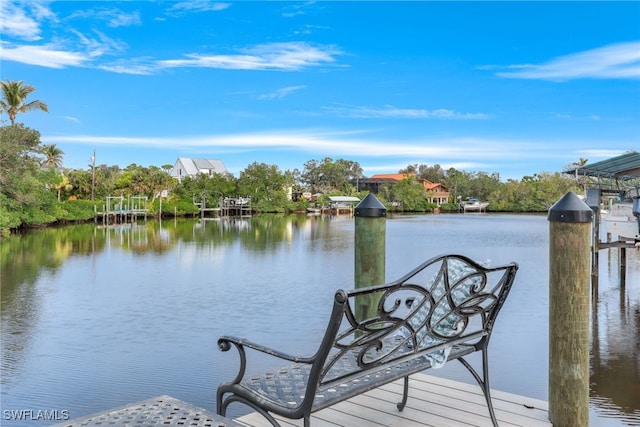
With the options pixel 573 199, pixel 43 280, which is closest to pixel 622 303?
pixel 573 199

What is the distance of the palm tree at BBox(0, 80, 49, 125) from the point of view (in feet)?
117

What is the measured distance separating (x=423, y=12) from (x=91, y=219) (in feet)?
81.3

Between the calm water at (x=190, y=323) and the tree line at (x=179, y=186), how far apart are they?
11.1m

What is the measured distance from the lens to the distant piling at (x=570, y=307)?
295 centimetres

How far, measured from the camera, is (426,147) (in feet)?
247

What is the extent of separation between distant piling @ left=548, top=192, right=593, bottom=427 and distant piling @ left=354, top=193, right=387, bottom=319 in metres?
1.31

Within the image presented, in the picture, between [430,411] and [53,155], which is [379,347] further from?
[53,155]

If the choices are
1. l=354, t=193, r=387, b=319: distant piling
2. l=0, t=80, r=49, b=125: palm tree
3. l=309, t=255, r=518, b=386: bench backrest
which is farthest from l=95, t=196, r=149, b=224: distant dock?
l=309, t=255, r=518, b=386: bench backrest

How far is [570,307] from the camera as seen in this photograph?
9.83ft

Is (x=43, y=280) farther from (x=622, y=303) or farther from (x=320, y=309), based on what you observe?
(x=622, y=303)

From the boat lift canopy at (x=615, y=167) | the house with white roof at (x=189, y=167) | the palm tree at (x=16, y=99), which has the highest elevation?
the palm tree at (x=16, y=99)

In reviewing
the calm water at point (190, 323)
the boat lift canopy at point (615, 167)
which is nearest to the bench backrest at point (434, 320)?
the calm water at point (190, 323)

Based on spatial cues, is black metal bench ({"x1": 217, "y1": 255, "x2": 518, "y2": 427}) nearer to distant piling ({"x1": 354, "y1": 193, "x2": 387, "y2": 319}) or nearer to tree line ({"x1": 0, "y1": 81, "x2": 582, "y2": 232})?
distant piling ({"x1": 354, "y1": 193, "x2": 387, "y2": 319})

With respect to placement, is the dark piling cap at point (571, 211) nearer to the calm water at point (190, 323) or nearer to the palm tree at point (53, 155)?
the calm water at point (190, 323)
